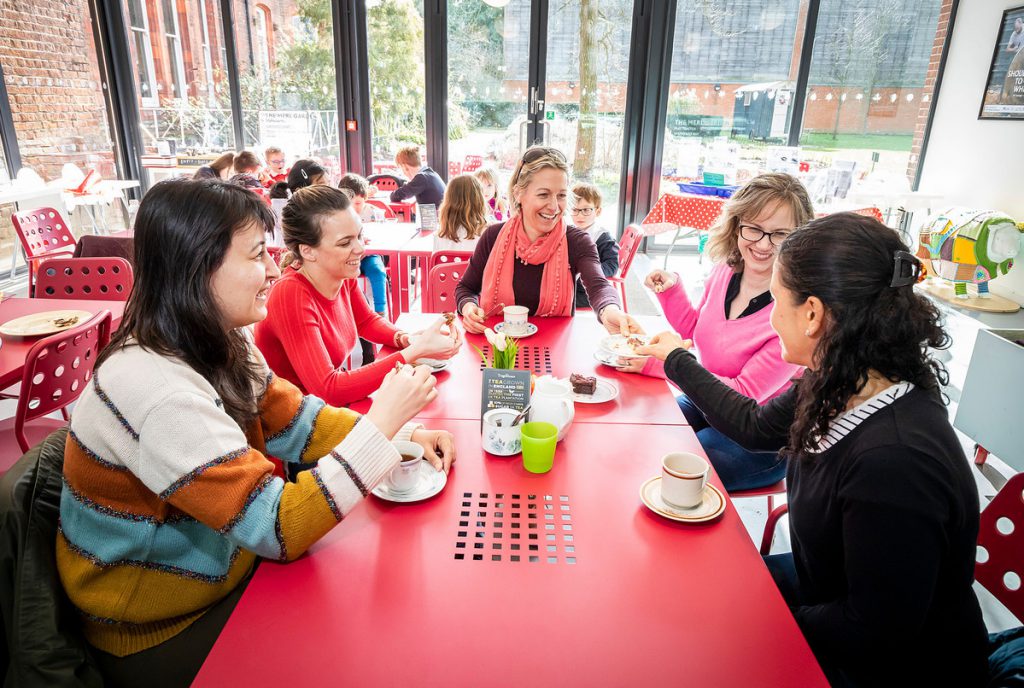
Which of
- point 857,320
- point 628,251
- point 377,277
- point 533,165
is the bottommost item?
point 377,277

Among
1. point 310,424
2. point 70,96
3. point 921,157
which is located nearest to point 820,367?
point 310,424

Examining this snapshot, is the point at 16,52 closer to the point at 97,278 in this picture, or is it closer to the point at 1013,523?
the point at 97,278

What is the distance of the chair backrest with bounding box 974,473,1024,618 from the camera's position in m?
1.25

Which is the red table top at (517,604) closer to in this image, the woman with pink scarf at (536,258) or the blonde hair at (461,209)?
the woman with pink scarf at (536,258)

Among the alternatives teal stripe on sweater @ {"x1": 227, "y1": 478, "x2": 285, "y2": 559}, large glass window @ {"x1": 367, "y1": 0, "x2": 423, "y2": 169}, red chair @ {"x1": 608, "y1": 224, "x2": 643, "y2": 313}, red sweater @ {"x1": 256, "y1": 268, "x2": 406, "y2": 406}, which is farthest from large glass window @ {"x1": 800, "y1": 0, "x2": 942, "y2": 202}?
teal stripe on sweater @ {"x1": 227, "y1": 478, "x2": 285, "y2": 559}

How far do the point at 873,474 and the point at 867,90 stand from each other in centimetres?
697

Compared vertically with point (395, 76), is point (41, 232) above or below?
below

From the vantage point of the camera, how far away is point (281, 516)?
1.07m

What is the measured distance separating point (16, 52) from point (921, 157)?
27.6ft

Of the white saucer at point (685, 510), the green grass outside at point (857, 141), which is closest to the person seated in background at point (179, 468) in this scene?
the white saucer at point (685, 510)

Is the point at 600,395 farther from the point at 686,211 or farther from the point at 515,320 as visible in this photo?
the point at 686,211

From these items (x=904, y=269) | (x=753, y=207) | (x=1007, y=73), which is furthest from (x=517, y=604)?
(x=1007, y=73)

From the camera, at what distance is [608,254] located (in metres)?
3.78

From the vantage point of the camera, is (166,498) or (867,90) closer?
(166,498)
